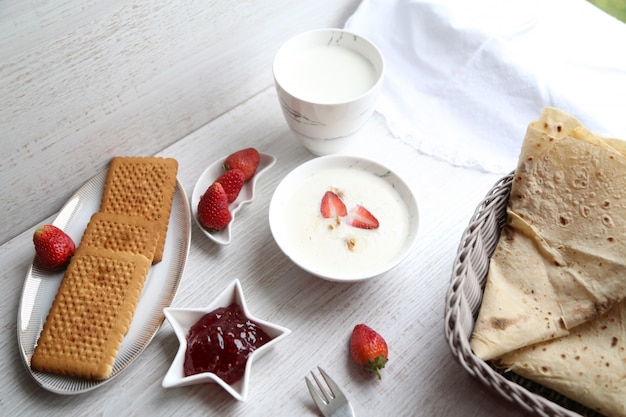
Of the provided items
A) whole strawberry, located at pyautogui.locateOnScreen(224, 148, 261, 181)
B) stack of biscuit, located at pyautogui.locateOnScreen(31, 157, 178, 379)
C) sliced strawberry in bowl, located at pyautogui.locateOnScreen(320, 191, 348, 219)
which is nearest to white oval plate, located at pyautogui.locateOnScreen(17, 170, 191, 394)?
stack of biscuit, located at pyautogui.locateOnScreen(31, 157, 178, 379)

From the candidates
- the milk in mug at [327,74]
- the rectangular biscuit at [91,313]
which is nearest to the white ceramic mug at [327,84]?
the milk in mug at [327,74]

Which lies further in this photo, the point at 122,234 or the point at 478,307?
the point at 122,234

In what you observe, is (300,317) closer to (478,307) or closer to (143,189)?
(478,307)

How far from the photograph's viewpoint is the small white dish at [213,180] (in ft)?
3.78

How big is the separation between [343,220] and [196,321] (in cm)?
37

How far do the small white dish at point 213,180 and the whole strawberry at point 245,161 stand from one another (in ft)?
0.06

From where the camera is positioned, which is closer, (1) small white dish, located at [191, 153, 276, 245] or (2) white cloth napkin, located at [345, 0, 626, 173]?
(1) small white dish, located at [191, 153, 276, 245]

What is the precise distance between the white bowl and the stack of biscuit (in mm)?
271

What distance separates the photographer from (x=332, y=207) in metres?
1.14

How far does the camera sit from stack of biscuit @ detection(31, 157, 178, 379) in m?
0.94

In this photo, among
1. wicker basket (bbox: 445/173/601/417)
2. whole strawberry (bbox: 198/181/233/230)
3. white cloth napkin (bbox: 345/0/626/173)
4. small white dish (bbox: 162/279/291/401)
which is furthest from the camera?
white cloth napkin (bbox: 345/0/626/173)

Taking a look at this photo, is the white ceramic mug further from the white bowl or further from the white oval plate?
the white oval plate

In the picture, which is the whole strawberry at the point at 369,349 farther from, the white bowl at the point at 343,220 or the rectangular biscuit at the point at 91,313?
the rectangular biscuit at the point at 91,313

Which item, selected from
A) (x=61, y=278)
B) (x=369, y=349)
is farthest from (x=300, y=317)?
(x=61, y=278)
